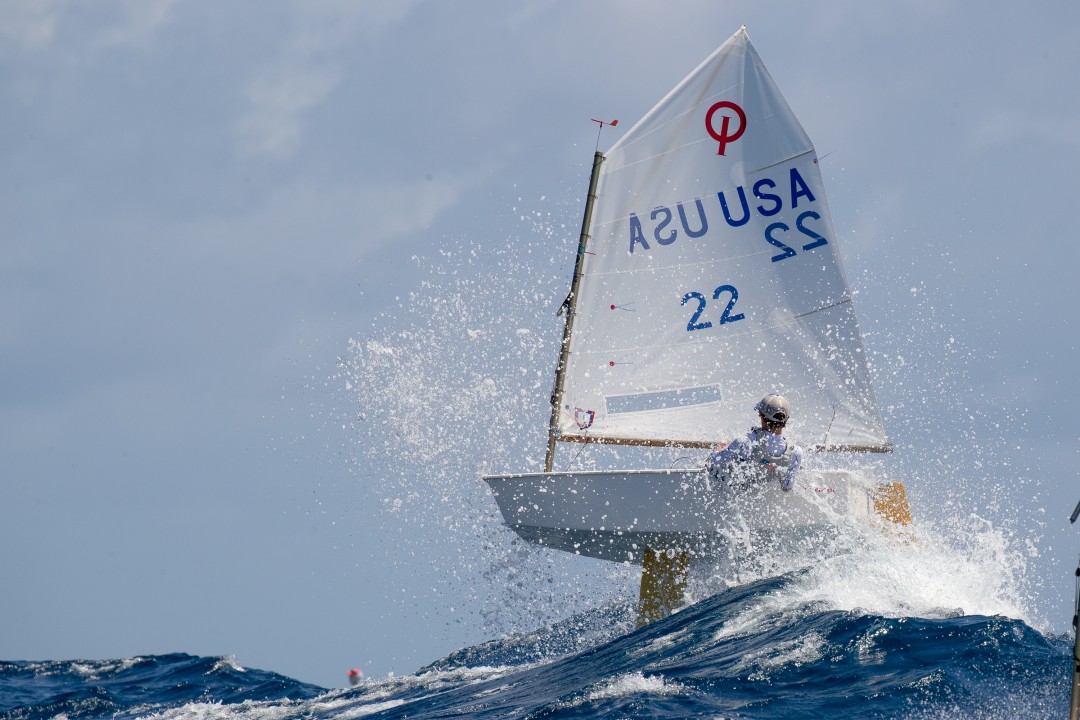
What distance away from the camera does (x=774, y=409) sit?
41.6 feet

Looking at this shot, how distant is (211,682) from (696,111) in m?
11.2

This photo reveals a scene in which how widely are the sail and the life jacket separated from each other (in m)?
1.50

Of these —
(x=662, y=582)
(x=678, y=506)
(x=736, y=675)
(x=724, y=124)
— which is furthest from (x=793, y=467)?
(x=724, y=124)

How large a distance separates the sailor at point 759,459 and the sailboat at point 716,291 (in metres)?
1.45

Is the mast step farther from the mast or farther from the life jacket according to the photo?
the mast

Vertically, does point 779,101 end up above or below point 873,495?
above

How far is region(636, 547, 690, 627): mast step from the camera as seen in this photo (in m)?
13.4

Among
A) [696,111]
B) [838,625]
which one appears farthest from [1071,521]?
[696,111]

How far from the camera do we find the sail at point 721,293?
14148 mm

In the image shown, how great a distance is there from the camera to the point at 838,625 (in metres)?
10.7

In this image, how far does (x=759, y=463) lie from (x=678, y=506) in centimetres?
102

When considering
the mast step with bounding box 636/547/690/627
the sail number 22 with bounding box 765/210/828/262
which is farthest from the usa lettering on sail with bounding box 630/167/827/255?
the mast step with bounding box 636/547/690/627

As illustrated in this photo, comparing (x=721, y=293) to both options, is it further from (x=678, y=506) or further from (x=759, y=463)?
(x=678, y=506)

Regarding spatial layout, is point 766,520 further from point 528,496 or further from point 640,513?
point 528,496
